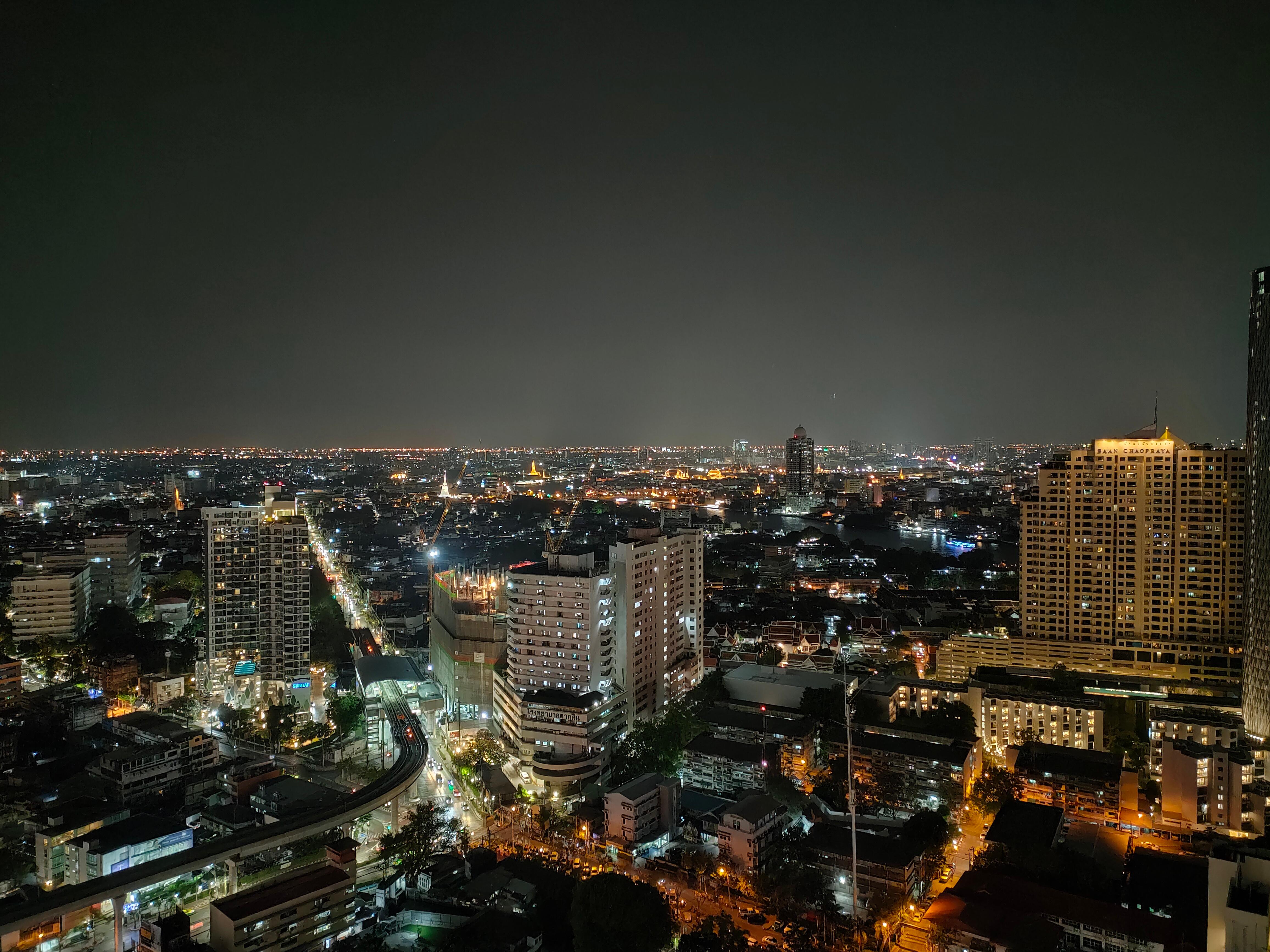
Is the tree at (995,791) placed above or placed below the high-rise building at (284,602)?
below

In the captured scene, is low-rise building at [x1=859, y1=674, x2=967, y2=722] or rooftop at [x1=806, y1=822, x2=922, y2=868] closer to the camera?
rooftop at [x1=806, y1=822, x2=922, y2=868]

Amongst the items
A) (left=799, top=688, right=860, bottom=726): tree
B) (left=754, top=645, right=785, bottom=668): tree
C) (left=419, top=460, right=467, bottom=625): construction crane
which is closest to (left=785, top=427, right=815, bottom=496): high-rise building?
(left=419, top=460, right=467, bottom=625): construction crane

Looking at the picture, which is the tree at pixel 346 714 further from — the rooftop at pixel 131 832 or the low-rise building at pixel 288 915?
the low-rise building at pixel 288 915

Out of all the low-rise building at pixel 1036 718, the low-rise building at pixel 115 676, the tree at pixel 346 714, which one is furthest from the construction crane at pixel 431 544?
the low-rise building at pixel 1036 718

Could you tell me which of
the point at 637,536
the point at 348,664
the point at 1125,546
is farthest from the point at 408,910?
the point at 1125,546

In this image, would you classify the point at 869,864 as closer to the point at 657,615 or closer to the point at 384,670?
the point at 657,615

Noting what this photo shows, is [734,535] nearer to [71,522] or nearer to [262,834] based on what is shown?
[71,522]

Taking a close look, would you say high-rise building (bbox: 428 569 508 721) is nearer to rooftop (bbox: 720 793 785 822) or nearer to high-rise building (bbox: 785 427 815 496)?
rooftop (bbox: 720 793 785 822)
